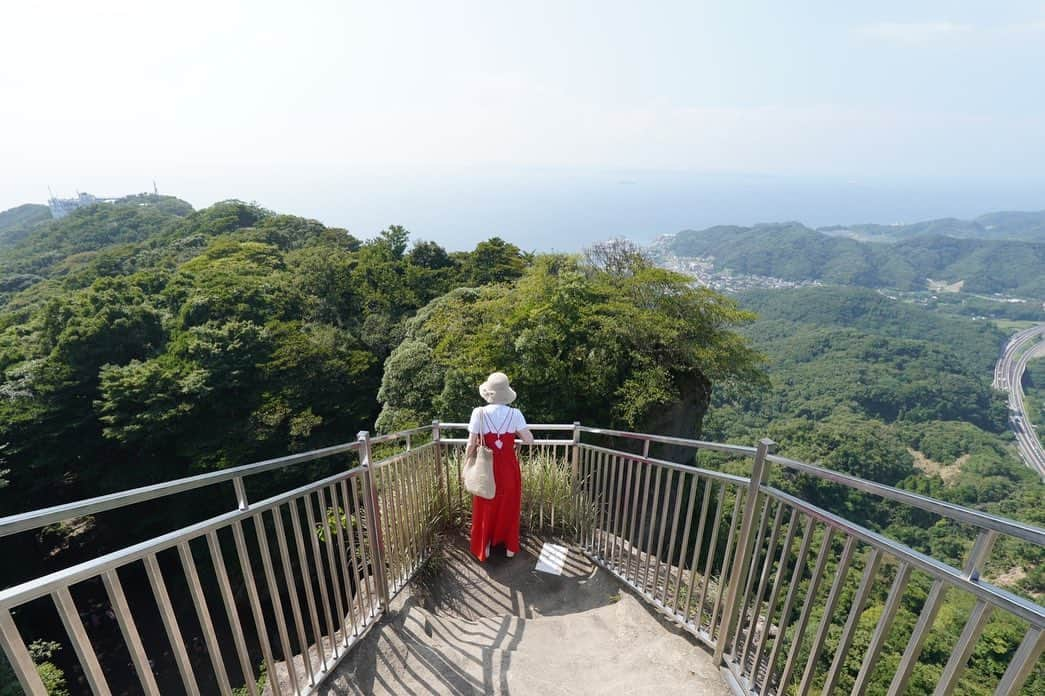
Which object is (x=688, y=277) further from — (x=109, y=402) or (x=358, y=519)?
(x=109, y=402)

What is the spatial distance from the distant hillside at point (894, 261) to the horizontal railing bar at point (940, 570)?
137 m

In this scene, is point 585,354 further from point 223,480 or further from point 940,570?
point 223,480

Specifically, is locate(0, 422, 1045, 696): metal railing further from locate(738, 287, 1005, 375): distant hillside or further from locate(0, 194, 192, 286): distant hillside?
locate(738, 287, 1005, 375): distant hillside

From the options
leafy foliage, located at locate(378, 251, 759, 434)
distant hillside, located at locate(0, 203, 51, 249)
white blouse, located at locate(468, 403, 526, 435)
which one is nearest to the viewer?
white blouse, located at locate(468, 403, 526, 435)

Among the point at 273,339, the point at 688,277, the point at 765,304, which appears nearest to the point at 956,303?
the point at 765,304

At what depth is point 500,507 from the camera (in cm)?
402

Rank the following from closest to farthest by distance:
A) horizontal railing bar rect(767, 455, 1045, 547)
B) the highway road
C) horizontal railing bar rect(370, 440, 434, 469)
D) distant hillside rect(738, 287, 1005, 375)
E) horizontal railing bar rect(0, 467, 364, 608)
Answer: horizontal railing bar rect(0, 467, 364, 608), horizontal railing bar rect(767, 455, 1045, 547), horizontal railing bar rect(370, 440, 434, 469), the highway road, distant hillside rect(738, 287, 1005, 375)

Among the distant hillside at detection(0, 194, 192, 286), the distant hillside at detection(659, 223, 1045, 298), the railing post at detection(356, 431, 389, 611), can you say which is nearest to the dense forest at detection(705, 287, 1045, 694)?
the railing post at detection(356, 431, 389, 611)

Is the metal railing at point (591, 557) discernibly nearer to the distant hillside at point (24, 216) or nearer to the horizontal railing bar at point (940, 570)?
the horizontal railing bar at point (940, 570)

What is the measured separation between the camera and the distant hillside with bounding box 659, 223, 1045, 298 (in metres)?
118

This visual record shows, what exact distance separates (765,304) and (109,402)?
91342mm

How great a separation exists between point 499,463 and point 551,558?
1131 mm

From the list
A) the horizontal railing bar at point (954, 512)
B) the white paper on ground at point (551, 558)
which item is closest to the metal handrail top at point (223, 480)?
the horizontal railing bar at point (954, 512)

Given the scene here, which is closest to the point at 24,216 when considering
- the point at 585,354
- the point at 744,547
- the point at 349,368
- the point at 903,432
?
the point at 349,368
